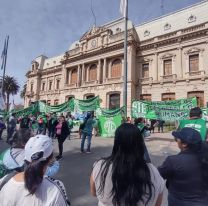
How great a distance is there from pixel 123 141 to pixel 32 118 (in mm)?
15537

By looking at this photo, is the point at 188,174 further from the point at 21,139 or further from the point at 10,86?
the point at 10,86

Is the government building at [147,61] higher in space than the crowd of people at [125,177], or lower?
higher

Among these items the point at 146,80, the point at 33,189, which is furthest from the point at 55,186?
the point at 146,80

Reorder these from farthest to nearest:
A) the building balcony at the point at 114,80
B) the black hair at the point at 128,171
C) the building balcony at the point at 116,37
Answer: the building balcony at the point at 116,37 → the building balcony at the point at 114,80 → the black hair at the point at 128,171

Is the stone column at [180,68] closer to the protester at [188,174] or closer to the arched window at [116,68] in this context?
the arched window at [116,68]

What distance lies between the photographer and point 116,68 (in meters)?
27.0

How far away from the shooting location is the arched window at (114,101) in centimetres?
2567

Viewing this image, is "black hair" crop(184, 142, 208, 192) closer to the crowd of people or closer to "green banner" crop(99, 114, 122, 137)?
the crowd of people

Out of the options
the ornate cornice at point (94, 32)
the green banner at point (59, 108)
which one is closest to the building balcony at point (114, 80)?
the ornate cornice at point (94, 32)

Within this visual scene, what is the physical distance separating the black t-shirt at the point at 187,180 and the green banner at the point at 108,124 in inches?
427

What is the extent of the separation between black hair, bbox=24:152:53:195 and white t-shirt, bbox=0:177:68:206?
0.04 m

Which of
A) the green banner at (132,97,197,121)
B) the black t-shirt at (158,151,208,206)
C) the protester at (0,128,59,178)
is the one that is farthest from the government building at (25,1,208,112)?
the protester at (0,128,59,178)

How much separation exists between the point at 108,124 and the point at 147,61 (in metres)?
15.0

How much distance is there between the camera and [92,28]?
3012 cm
